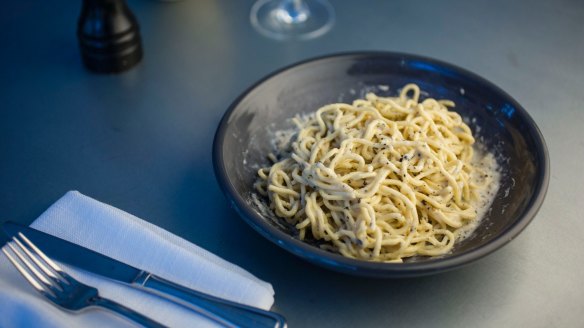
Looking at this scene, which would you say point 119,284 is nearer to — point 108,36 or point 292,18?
point 108,36

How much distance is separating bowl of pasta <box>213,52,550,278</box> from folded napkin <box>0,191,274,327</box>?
0.08 meters

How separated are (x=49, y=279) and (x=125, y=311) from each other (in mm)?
116

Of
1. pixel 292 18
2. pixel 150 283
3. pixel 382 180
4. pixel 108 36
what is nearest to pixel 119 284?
pixel 150 283

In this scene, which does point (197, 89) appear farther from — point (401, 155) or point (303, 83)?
point (401, 155)

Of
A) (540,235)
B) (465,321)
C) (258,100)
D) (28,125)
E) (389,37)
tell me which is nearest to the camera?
(465,321)

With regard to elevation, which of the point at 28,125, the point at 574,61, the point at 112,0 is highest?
the point at 574,61

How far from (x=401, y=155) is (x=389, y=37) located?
20.3 inches

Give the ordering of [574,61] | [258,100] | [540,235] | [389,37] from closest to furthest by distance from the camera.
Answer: [540,235], [258,100], [574,61], [389,37]

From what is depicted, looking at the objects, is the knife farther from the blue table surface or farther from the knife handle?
the blue table surface

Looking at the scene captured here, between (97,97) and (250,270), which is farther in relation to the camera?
(97,97)

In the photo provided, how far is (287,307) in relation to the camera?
82 centimetres

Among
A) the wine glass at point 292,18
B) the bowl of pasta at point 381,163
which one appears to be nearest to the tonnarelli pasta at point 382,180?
the bowl of pasta at point 381,163

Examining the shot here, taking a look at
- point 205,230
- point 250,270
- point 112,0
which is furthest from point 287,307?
point 112,0

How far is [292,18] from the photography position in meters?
1.43
